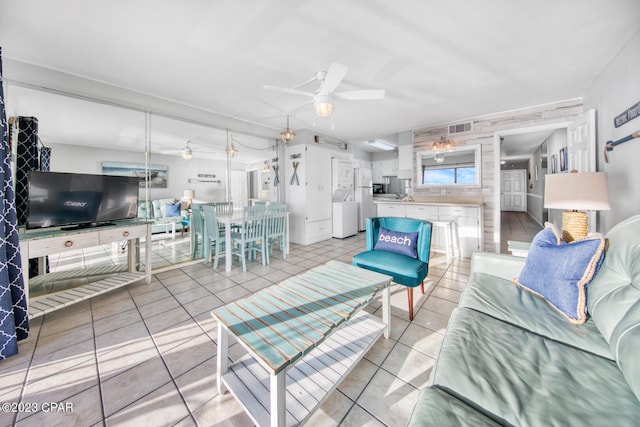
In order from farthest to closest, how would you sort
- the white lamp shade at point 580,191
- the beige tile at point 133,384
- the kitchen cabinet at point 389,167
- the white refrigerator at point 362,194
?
1. the kitchen cabinet at point 389,167
2. the white refrigerator at point 362,194
3. the white lamp shade at point 580,191
4. the beige tile at point 133,384

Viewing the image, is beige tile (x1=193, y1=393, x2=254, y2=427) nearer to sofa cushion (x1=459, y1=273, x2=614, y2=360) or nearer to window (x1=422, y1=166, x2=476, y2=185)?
sofa cushion (x1=459, y1=273, x2=614, y2=360)

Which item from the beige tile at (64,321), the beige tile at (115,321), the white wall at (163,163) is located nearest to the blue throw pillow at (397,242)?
the beige tile at (115,321)

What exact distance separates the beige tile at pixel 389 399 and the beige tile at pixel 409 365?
52 millimetres

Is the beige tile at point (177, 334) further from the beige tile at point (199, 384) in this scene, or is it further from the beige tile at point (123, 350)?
the beige tile at point (199, 384)

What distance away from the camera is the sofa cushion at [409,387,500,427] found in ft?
2.27

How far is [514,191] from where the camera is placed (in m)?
10.4

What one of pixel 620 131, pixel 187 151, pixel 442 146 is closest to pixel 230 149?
pixel 187 151

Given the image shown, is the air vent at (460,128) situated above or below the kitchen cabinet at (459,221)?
above

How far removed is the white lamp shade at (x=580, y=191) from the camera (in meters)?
1.82

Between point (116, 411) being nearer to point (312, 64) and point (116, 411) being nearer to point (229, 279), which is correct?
point (229, 279)

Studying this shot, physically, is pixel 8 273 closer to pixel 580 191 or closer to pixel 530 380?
pixel 530 380

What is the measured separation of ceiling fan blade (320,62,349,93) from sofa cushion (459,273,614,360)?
6.56ft

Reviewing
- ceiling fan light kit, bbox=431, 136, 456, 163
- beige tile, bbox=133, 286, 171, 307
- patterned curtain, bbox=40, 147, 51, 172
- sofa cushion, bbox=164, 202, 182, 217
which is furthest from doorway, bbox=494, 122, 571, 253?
patterned curtain, bbox=40, 147, 51, 172

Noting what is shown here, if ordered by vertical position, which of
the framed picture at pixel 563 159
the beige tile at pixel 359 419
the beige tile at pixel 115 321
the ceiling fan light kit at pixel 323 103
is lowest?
the beige tile at pixel 359 419
